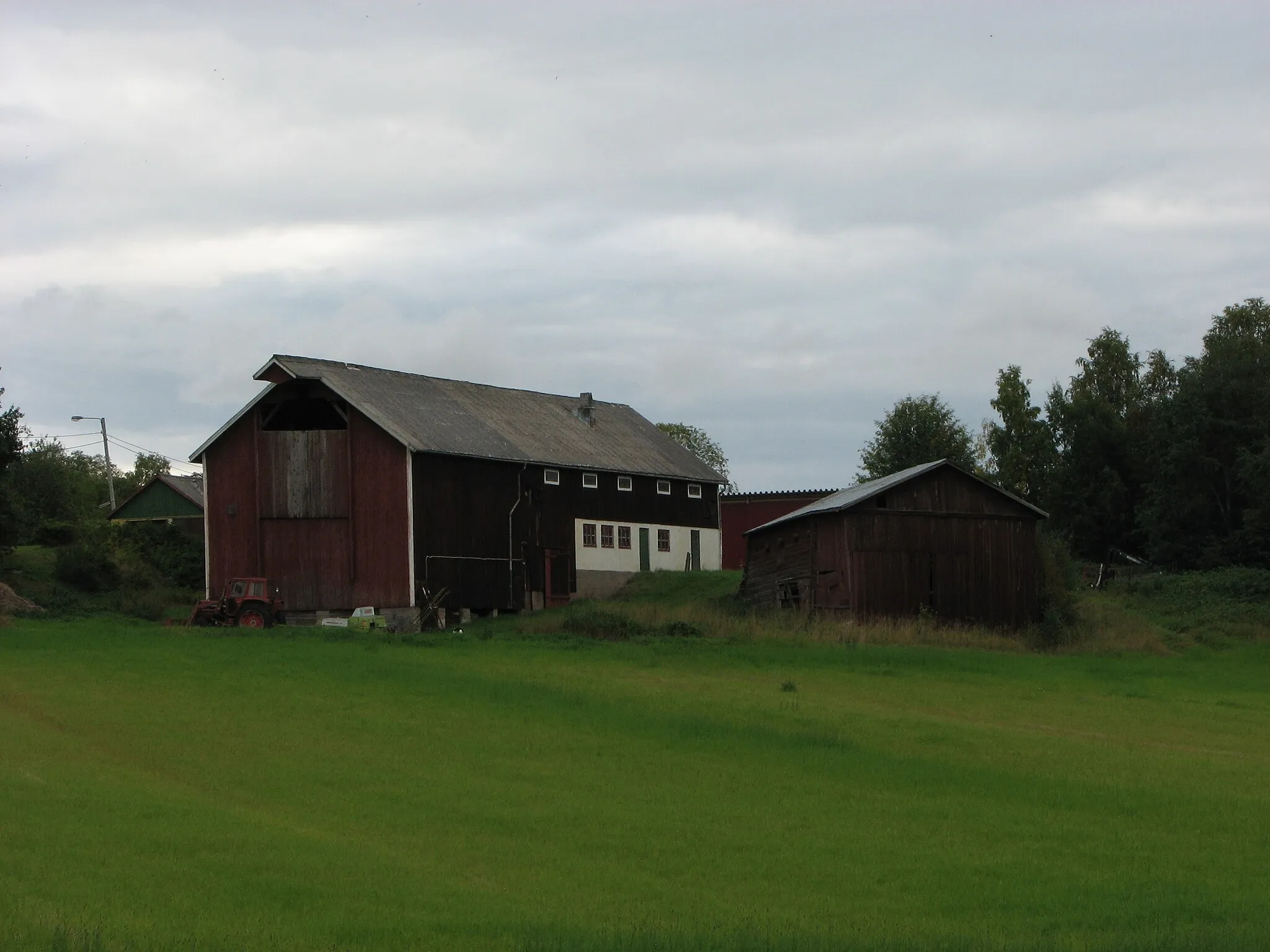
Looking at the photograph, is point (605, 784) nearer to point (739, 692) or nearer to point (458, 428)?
point (739, 692)

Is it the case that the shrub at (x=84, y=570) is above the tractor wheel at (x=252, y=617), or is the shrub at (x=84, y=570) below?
above

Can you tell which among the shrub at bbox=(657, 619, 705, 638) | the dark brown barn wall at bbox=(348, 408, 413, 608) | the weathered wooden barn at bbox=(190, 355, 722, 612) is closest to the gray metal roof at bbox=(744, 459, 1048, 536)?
the shrub at bbox=(657, 619, 705, 638)

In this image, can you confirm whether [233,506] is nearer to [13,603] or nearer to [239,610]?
[239,610]

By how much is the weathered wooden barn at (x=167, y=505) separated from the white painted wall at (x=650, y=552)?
19835 millimetres

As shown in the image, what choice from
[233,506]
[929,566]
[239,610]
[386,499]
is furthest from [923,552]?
[233,506]

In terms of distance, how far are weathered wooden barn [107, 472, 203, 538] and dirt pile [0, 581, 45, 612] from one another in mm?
17827

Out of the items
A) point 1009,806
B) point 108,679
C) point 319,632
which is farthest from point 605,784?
point 319,632

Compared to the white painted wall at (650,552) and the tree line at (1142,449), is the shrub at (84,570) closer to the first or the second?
the white painted wall at (650,552)

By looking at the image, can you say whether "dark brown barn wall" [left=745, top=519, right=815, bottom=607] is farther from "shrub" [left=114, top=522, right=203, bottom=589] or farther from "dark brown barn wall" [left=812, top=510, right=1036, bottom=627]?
"shrub" [left=114, top=522, right=203, bottom=589]

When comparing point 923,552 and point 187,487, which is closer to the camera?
point 923,552

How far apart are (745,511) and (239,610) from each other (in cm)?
3675

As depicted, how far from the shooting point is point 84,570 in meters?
58.4

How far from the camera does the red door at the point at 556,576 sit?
57.1m

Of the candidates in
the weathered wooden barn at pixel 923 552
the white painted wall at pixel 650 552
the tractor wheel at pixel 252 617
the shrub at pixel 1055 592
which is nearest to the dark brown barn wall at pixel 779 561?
the weathered wooden barn at pixel 923 552
